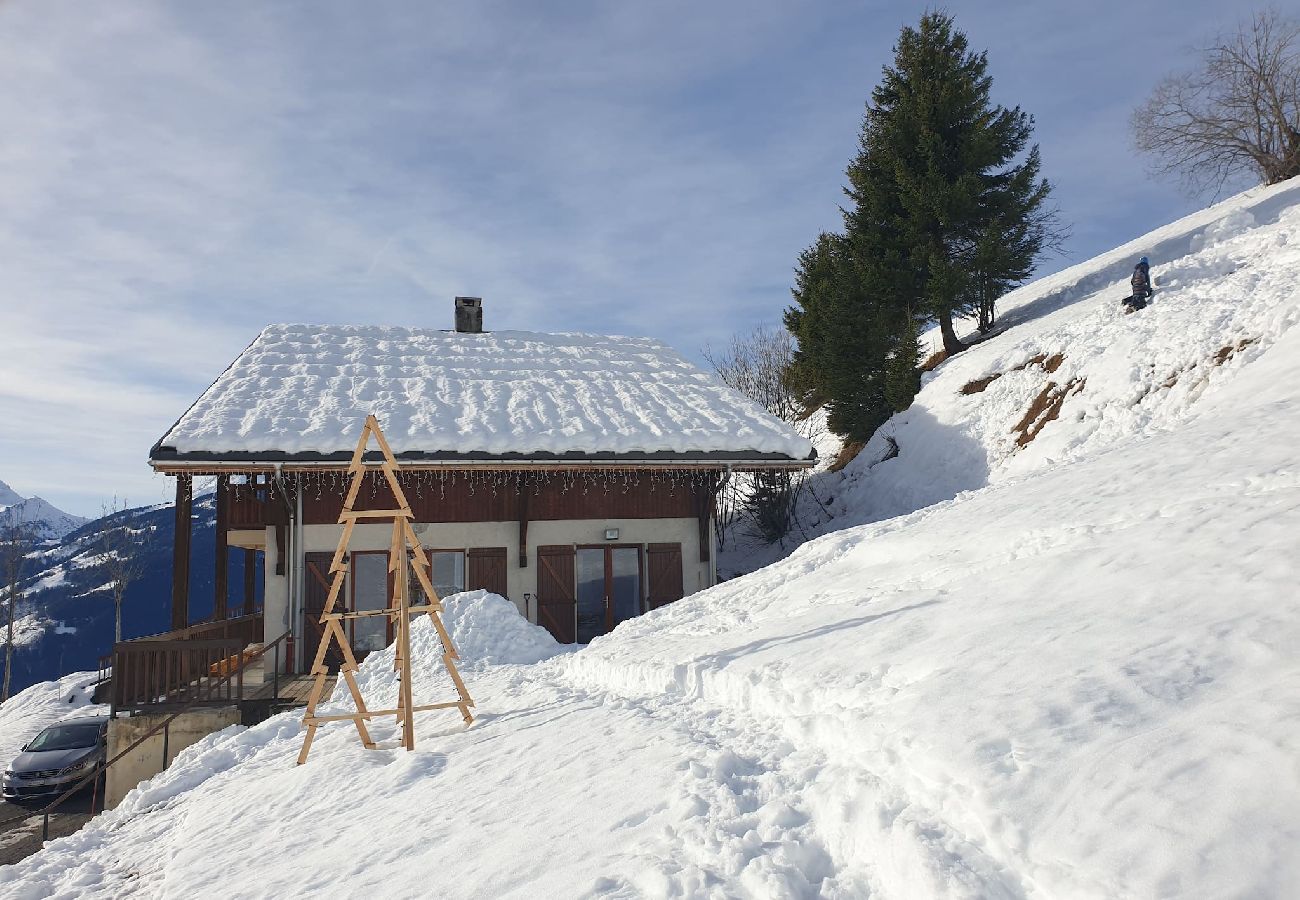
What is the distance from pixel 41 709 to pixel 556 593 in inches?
788

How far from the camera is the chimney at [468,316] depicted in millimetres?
21203

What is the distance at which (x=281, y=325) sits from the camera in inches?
769

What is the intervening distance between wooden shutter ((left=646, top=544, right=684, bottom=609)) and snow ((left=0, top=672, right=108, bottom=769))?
15.7 metres

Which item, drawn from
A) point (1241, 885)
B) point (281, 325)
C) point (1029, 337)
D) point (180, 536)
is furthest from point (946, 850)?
point (281, 325)

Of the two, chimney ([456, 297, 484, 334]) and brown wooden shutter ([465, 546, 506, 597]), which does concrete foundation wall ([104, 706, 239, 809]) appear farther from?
chimney ([456, 297, 484, 334])

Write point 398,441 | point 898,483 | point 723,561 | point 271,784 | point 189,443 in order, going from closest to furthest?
point 271,784
point 189,443
point 398,441
point 898,483
point 723,561

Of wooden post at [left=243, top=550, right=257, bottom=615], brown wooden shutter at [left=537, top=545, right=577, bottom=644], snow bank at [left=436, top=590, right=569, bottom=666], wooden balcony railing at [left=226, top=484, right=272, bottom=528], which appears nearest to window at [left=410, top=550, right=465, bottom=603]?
brown wooden shutter at [left=537, top=545, right=577, bottom=644]

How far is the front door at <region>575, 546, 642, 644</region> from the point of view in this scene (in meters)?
15.4

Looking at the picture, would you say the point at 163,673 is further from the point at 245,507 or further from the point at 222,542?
the point at 222,542

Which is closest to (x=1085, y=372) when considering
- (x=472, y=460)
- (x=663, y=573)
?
(x=663, y=573)

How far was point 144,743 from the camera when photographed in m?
11.4

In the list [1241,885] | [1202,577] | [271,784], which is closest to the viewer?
[1241,885]

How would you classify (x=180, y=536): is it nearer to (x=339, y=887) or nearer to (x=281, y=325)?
(x=281, y=325)

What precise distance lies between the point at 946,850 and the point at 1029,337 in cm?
1782
